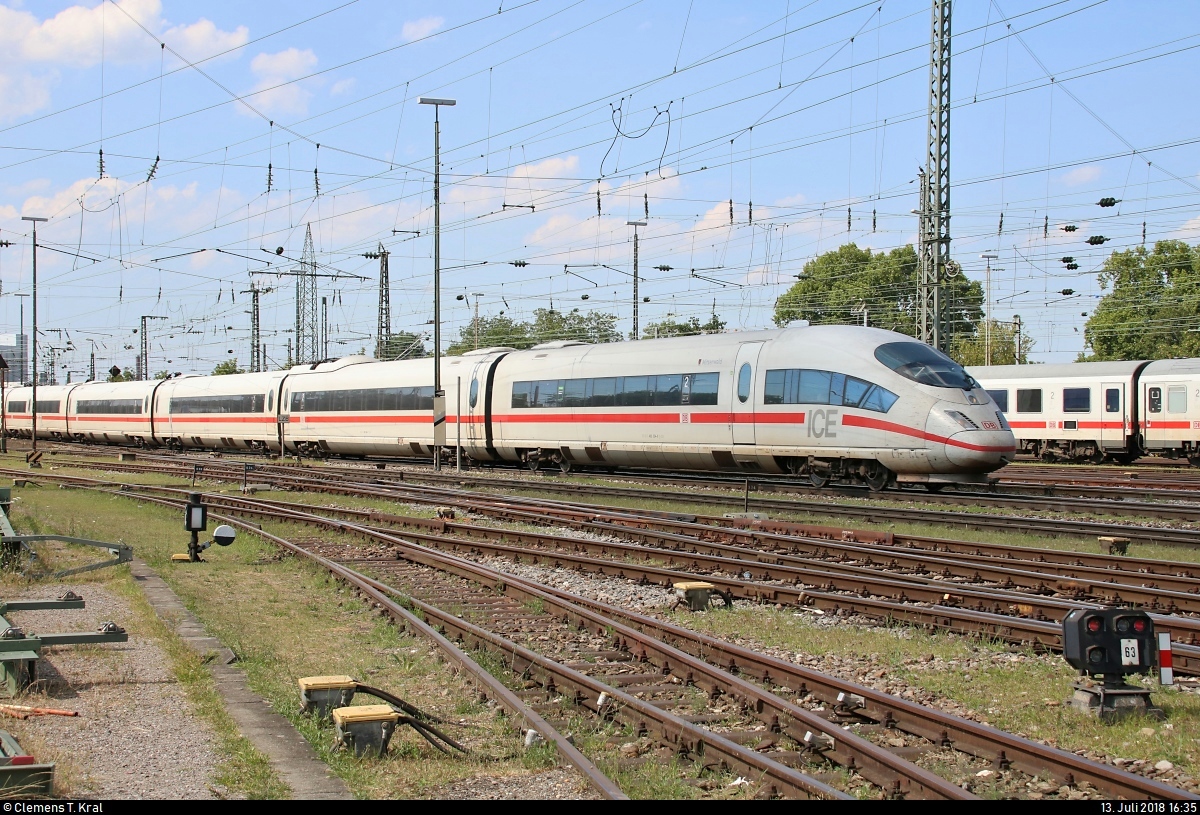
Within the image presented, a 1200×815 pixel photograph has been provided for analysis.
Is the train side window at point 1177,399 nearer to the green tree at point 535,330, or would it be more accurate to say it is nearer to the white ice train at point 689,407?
the white ice train at point 689,407

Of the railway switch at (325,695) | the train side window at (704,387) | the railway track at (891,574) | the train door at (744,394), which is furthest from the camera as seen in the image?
the train side window at (704,387)

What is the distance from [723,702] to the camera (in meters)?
7.77

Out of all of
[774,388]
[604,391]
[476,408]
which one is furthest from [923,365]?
[476,408]

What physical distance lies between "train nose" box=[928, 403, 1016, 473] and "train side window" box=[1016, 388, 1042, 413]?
655 inches

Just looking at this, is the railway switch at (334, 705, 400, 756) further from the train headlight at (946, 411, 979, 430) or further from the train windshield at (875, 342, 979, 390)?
the train windshield at (875, 342, 979, 390)

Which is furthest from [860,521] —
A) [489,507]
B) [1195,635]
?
[1195,635]

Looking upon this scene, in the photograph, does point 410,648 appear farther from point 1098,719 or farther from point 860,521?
point 860,521

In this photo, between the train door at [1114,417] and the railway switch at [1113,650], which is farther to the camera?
the train door at [1114,417]

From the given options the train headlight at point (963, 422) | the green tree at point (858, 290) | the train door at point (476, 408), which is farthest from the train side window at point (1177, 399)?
the green tree at point (858, 290)

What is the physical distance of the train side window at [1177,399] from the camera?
30.8 metres

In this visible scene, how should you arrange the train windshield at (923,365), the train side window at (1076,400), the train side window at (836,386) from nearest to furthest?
the train windshield at (923,365) → the train side window at (836,386) → the train side window at (1076,400)

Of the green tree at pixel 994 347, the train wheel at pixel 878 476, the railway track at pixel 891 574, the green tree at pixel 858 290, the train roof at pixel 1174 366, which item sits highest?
the green tree at pixel 858 290

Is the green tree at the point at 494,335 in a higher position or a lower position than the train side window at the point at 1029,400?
higher

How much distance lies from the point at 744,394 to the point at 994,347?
63.7 meters
